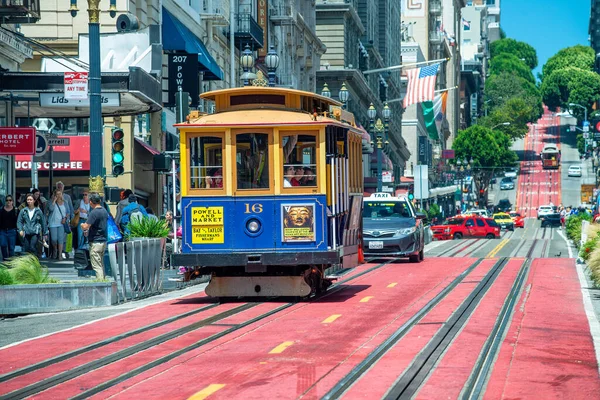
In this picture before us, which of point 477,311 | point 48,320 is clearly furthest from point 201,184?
point 477,311

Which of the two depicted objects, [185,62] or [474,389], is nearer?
[474,389]

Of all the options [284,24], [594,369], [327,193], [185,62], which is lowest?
[594,369]

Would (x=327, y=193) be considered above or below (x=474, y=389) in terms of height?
above

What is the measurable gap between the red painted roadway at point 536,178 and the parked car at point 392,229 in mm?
95972

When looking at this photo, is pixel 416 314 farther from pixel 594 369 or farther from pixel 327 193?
pixel 594 369

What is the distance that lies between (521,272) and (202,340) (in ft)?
47.2

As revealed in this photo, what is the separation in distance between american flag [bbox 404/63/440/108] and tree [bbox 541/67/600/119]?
12813 cm

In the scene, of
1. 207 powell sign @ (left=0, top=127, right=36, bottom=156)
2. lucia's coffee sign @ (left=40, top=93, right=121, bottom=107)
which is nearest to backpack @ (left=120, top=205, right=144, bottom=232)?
207 powell sign @ (left=0, top=127, right=36, bottom=156)

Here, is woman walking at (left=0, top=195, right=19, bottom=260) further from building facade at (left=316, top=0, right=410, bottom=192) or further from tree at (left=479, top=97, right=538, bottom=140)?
tree at (left=479, top=97, right=538, bottom=140)

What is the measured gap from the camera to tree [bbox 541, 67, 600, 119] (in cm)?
18188

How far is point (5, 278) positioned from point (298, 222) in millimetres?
4588

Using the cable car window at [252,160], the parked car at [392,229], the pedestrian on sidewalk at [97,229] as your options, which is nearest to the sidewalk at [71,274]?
the pedestrian on sidewalk at [97,229]

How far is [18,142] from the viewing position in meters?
26.5

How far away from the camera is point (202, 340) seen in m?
14.4
